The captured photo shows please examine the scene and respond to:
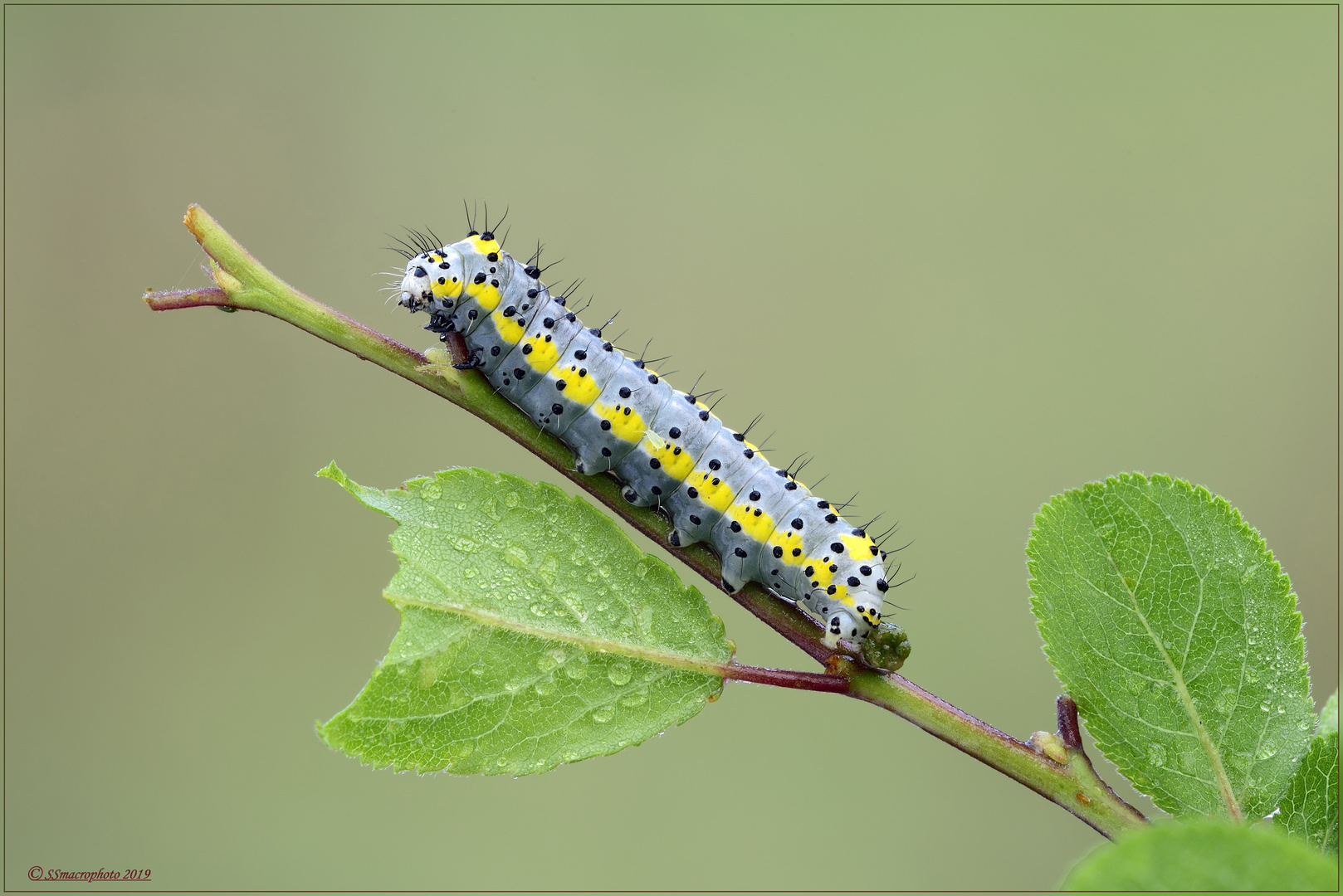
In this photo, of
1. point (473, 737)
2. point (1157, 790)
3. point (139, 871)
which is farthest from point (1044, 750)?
point (139, 871)

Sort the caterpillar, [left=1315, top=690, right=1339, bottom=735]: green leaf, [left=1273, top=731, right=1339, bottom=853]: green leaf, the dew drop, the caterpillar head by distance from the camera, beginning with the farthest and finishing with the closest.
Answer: the caterpillar head
the caterpillar
the dew drop
[left=1315, top=690, right=1339, bottom=735]: green leaf
[left=1273, top=731, right=1339, bottom=853]: green leaf

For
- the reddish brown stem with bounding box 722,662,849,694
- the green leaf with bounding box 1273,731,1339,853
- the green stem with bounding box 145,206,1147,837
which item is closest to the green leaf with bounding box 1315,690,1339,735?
the green leaf with bounding box 1273,731,1339,853

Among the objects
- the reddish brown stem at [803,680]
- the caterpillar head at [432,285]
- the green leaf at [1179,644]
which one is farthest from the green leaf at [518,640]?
the caterpillar head at [432,285]

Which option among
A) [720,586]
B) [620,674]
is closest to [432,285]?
[720,586]

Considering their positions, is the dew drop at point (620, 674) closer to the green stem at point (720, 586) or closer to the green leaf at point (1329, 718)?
the green stem at point (720, 586)

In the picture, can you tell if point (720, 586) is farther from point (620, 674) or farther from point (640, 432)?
point (640, 432)

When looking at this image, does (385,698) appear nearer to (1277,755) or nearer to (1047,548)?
(1047,548)

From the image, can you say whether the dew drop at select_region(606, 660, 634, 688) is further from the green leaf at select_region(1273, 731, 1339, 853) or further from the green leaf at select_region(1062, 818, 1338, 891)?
the green leaf at select_region(1273, 731, 1339, 853)
